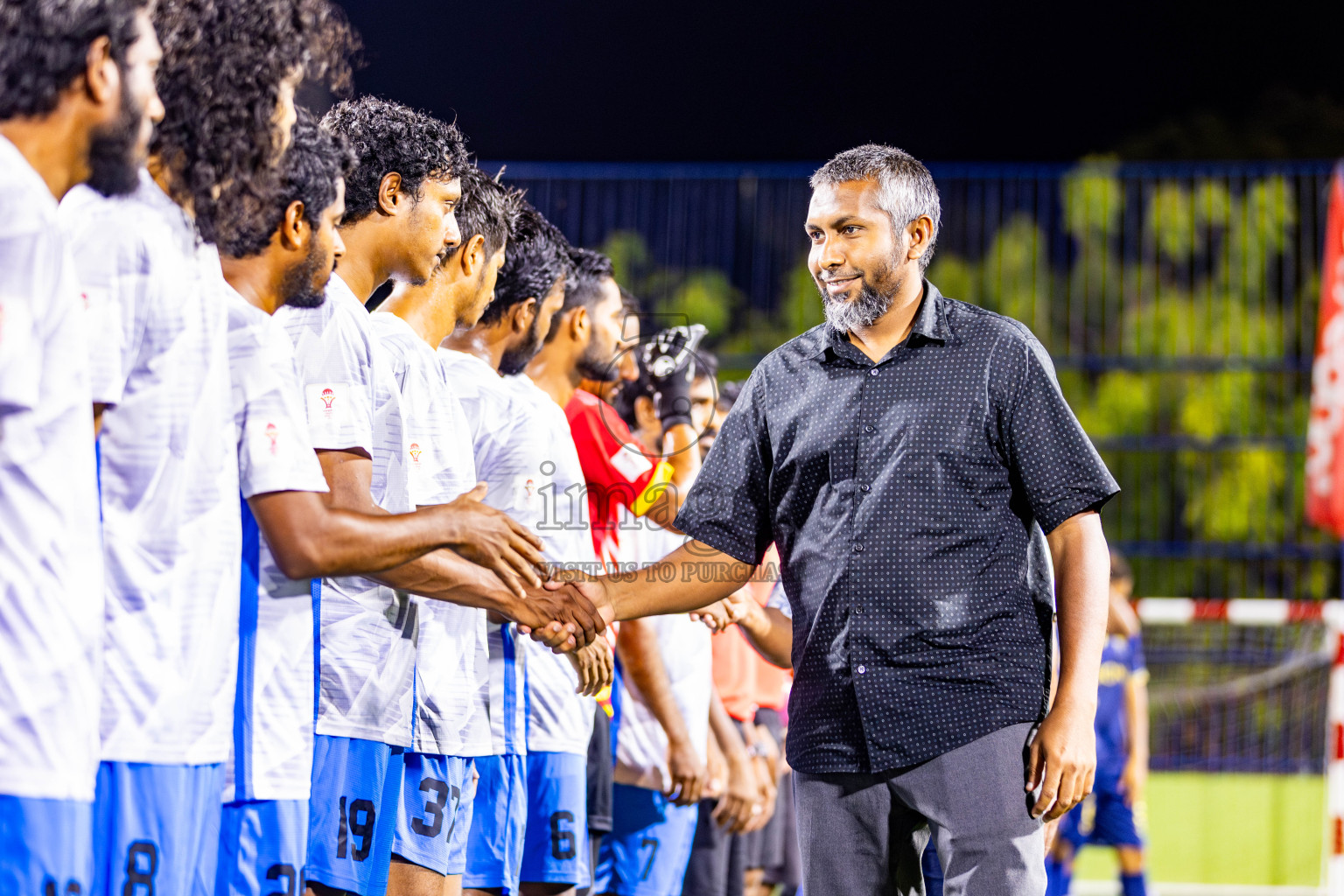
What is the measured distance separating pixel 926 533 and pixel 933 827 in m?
0.61

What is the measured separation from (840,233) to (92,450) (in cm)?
188

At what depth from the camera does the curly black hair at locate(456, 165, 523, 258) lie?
3625 mm

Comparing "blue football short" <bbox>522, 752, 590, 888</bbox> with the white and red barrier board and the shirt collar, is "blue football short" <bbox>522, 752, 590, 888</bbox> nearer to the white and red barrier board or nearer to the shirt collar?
the shirt collar

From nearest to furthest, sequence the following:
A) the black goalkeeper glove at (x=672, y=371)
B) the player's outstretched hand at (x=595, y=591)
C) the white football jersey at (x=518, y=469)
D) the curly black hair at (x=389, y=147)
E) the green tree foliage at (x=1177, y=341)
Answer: the curly black hair at (x=389, y=147) < the player's outstretched hand at (x=595, y=591) < the white football jersey at (x=518, y=469) < the black goalkeeper glove at (x=672, y=371) < the green tree foliage at (x=1177, y=341)

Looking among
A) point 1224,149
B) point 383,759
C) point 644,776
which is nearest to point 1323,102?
point 1224,149

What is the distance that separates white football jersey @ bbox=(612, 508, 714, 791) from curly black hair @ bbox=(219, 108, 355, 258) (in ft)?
7.29

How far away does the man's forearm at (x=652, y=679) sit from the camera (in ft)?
14.5

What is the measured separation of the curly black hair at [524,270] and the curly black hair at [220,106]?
1921mm

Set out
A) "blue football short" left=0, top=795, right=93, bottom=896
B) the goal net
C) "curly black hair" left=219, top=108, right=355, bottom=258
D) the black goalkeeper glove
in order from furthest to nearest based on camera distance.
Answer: the goal net, the black goalkeeper glove, "curly black hair" left=219, top=108, right=355, bottom=258, "blue football short" left=0, top=795, right=93, bottom=896

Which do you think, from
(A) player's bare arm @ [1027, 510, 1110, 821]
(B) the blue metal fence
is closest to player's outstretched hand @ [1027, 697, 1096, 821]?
(A) player's bare arm @ [1027, 510, 1110, 821]

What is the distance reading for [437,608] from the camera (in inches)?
128

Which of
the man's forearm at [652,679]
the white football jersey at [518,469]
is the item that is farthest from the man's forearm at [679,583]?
the man's forearm at [652,679]

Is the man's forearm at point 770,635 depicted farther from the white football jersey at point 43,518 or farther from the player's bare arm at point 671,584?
the white football jersey at point 43,518

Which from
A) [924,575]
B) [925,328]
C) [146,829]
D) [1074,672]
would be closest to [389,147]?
[925,328]
